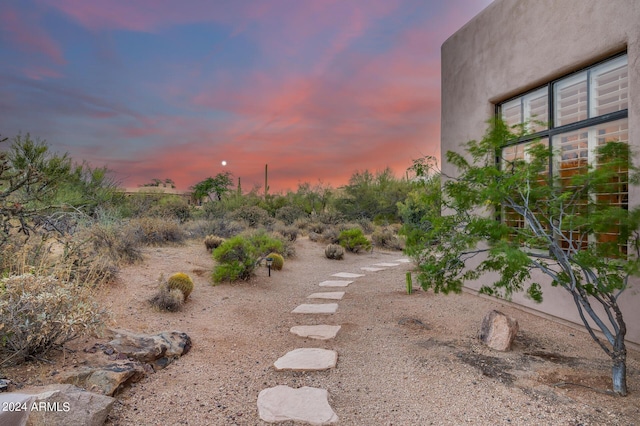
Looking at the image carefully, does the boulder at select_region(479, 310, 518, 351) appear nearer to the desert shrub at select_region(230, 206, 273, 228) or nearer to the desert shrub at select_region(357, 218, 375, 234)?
the desert shrub at select_region(230, 206, 273, 228)

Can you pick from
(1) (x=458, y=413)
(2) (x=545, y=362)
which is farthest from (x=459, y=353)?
(1) (x=458, y=413)

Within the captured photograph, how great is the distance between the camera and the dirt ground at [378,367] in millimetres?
2143

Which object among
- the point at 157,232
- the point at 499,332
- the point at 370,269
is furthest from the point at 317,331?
the point at 157,232

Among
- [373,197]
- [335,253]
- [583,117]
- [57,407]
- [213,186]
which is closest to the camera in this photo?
[57,407]

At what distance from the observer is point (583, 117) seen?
381 centimetres

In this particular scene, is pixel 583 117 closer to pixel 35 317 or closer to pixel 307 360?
pixel 307 360

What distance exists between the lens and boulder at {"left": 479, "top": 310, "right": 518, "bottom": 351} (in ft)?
10.5

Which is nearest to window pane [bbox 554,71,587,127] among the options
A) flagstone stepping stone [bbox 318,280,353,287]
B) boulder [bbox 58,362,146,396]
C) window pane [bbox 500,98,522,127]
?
window pane [bbox 500,98,522,127]

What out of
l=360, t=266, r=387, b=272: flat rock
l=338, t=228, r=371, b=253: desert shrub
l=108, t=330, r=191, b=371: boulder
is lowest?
A: l=360, t=266, r=387, b=272: flat rock

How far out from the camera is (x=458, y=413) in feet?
7.04

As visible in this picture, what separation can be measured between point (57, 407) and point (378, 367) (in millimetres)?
2300

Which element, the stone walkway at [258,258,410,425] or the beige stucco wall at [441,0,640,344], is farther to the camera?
the beige stucco wall at [441,0,640,344]

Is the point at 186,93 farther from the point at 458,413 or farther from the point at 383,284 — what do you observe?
the point at 458,413

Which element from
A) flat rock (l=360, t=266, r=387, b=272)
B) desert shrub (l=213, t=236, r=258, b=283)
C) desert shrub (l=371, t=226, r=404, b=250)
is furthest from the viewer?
desert shrub (l=371, t=226, r=404, b=250)
